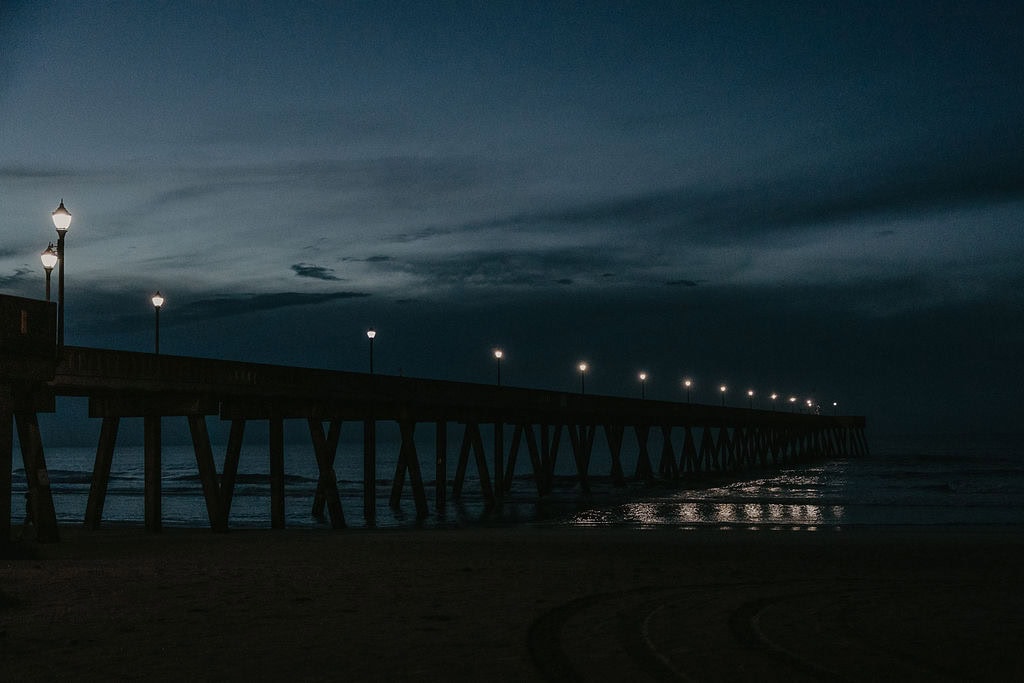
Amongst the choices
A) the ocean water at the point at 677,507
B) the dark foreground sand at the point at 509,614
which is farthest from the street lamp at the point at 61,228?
the ocean water at the point at 677,507

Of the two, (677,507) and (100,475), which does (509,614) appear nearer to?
(100,475)

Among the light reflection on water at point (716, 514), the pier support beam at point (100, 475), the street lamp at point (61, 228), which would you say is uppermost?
the street lamp at point (61, 228)

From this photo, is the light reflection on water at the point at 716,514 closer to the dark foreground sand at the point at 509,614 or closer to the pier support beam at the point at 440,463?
the pier support beam at the point at 440,463

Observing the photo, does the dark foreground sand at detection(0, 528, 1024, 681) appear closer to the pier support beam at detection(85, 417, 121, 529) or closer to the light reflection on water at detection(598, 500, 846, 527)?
the pier support beam at detection(85, 417, 121, 529)

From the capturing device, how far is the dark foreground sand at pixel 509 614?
775 centimetres

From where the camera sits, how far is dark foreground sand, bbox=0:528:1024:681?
25.4 feet

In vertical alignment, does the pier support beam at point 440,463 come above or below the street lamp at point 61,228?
below

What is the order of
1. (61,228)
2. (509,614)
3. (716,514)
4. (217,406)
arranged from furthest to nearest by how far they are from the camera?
(716,514) → (217,406) → (61,228) → (509,614)

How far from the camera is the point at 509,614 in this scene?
10.1 meters

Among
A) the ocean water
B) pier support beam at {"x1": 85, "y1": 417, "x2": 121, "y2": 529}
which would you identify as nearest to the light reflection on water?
the ocean water

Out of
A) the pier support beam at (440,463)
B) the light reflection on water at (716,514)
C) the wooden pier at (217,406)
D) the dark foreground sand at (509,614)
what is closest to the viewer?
the dark foreground sand at (509,614)

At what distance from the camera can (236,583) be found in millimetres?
12273

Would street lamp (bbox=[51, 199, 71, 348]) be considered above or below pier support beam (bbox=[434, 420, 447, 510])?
above

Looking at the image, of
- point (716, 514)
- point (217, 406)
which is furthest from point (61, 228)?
point (716, 514)
